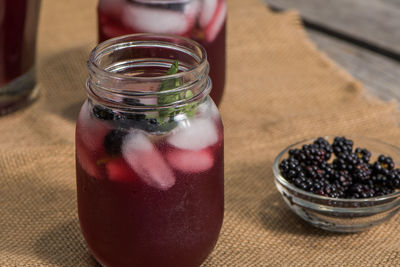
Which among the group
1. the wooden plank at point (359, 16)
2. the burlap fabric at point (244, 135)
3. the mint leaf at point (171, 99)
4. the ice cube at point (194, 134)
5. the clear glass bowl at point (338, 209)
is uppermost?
the mint leaf at point (171, 99)

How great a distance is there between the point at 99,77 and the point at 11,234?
15.1 inches

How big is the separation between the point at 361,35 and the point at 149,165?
1.30 m

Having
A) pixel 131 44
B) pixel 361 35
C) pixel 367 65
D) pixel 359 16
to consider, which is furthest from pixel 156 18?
pixel 359 16

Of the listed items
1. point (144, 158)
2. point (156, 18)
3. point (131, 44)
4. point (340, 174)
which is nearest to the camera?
point (144, 158)

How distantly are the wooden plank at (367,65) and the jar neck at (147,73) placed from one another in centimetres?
84

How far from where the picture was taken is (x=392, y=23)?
2133mm

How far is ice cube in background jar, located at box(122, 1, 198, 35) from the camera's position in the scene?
140 cm

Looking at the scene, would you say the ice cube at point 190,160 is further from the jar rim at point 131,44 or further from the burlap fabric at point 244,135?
the burlap fabric at point 244,135

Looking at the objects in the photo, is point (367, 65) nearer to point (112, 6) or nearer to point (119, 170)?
point (112, 6)

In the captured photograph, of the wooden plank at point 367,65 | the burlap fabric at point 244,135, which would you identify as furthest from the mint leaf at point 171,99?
the wooden plank at point 367,65

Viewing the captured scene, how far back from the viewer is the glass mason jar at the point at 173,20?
1.41 metres

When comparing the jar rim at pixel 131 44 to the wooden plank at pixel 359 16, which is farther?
the wooden plank at pixel 359 16

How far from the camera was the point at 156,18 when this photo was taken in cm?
141

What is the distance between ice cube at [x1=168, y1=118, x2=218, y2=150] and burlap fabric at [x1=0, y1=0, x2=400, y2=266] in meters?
0.25
